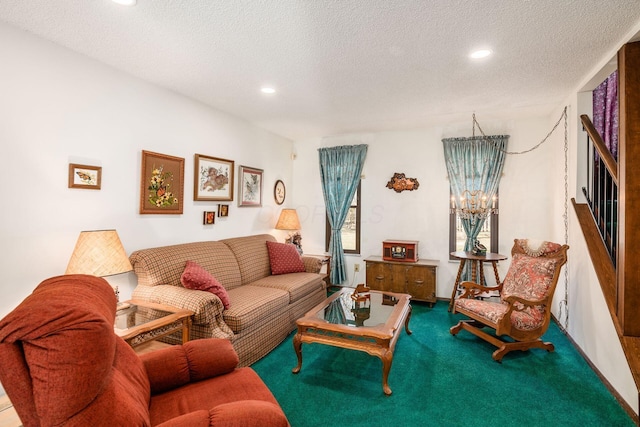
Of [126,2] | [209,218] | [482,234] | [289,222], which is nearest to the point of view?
[126,2]

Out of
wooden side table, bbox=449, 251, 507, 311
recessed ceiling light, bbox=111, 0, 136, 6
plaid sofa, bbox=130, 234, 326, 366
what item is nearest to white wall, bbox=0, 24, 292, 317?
plaid sofa, bbox=130, 234, 326, 366

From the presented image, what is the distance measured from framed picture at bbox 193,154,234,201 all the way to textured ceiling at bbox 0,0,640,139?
2.38 ft

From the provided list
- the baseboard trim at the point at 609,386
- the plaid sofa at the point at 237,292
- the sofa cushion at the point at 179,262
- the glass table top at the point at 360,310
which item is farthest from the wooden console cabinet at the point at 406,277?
the sofa cushion at the point at 179,262

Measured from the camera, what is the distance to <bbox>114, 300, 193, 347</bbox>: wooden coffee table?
213cm

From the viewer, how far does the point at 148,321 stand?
2.45 m

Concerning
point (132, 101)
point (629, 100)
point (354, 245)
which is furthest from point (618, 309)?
point (132, 101)

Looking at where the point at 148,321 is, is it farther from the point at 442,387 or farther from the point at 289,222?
the point at 289,222

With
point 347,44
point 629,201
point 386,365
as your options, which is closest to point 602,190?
point 629,201

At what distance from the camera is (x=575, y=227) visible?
3.17 m

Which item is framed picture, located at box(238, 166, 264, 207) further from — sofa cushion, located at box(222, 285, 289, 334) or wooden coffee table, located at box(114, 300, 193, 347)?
wooden coffee table, located at box(114, 300, 193, 347)

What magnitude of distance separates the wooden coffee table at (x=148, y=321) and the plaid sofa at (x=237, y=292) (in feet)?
0.31

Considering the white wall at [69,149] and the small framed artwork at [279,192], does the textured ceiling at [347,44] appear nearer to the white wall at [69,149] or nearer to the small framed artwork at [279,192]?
the white wall at [69,149]

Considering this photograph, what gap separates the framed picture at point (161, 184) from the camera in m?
3.10

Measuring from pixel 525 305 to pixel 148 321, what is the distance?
3152 millimetres
